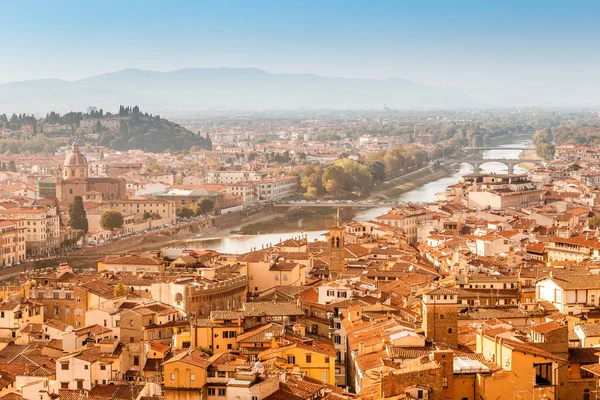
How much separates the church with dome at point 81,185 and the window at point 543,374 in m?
38.6

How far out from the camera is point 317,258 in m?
22.9

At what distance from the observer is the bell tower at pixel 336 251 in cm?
2148

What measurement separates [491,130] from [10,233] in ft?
326

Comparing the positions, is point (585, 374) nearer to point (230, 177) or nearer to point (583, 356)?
point (583, 356)

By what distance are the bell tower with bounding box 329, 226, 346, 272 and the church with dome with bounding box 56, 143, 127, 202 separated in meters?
27.7

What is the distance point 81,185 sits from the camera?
1971 inches

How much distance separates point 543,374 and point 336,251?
10.9m

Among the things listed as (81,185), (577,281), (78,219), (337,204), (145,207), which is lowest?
(337,204)

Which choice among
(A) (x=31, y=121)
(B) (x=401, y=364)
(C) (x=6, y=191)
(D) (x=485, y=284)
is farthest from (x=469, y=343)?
(A) (x=31, y=121)

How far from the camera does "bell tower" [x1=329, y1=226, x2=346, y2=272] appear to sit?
846 inches

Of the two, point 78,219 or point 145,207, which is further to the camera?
point 145,207

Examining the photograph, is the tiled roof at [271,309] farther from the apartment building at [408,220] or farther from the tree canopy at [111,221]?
the tree canopy at [111,221]

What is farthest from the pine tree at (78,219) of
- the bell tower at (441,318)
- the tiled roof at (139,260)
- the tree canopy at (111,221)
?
the bell tower at (441,318)

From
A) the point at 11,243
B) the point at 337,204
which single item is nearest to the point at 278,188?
the point at 337,204
